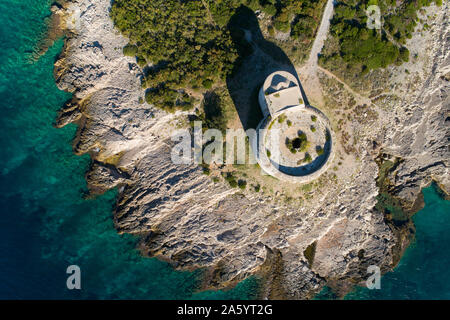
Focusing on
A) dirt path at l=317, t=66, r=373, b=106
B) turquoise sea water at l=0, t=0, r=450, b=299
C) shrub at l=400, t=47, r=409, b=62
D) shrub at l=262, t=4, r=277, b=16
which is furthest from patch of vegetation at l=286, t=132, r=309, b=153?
turquoise sea water at l=0, t=0, r=450, b=299

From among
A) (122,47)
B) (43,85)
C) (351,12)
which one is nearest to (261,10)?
(351,12)

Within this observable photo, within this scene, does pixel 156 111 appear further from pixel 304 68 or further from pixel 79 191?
pixel 304 68

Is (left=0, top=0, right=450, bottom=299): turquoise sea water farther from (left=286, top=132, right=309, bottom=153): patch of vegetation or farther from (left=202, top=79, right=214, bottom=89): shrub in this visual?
(left=286, top=132, right=309, bottom=153): patch of vegetation

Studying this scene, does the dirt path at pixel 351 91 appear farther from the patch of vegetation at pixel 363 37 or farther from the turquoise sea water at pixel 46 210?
the turquoise sea water at pixel 46 210

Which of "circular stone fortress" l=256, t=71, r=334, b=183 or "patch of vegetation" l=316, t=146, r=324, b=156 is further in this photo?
"patch of vegetation" l=316, t=146, r=324, b=156

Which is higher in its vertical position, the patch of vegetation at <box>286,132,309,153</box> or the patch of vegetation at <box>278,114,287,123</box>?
the patch of vegetation at <box>278,114,287,123</box>

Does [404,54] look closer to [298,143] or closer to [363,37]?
[363,37]
